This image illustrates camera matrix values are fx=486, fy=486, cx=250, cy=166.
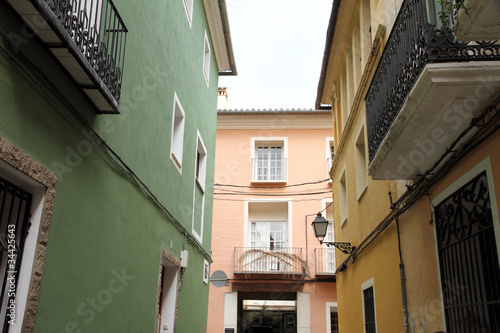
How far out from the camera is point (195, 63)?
11000 mm

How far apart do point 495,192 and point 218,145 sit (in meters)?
17.7

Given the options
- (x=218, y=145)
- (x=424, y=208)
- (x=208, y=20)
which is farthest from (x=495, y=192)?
(x=218, y=145)

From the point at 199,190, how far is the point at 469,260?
25.0 ft

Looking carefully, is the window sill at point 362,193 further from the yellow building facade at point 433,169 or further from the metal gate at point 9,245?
the metal gate at point 9,245

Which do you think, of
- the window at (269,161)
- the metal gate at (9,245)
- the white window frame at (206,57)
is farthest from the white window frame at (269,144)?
the metal gate at (9,245)

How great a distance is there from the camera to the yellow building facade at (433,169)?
4.25m

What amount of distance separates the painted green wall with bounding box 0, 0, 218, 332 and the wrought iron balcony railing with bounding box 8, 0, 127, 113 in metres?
0.12

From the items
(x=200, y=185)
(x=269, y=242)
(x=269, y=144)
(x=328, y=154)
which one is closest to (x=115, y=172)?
(x=200, y=185)

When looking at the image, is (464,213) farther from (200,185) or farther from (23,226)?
(200,185)

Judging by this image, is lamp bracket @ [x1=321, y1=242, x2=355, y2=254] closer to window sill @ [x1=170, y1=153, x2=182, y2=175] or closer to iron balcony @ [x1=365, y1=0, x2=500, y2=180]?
window sill @ [x1=170, y1=153, x2=182, y2=175]

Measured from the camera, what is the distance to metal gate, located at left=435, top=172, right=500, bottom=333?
14.2ft

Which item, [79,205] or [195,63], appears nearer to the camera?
[79,205]

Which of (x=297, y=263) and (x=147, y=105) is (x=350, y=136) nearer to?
(x=147, y=105)

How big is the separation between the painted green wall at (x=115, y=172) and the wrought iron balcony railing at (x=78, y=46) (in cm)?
12
